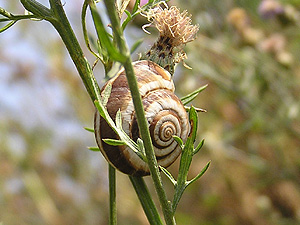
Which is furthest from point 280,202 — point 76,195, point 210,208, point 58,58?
point 58,58

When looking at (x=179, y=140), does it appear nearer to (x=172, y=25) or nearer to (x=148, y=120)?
(x=148, y=120)

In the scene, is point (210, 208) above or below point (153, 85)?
below

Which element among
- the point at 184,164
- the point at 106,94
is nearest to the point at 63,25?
the point at 106,94

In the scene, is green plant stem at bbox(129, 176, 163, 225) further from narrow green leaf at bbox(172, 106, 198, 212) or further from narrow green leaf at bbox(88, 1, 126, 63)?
narrow green leaf at bbox(88, 1, 126, 63)

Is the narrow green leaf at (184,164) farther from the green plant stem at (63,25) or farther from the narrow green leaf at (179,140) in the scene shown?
the green plant stem at (63,25)

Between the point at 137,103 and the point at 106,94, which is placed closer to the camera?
the point at 137,103

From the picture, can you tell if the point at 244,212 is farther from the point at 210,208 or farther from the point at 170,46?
the point at 170,46

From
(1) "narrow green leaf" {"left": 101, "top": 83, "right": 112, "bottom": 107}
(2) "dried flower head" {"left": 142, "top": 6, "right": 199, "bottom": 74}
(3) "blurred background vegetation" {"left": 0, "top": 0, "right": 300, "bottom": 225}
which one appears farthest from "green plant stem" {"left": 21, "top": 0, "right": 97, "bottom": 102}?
(3) "blurred background vegetation" {"left": 0, "top": 0, "right": 300, "bottom": 225}
